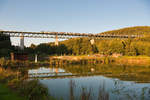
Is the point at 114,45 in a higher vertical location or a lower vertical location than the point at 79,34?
lower

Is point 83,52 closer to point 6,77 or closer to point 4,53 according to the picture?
point 4,53

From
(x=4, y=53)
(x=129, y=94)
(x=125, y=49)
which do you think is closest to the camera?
(x=129, y=94)

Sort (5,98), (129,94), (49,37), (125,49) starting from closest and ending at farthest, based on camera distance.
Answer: (5,98)
(129,94)
(125,49)
(49,37)

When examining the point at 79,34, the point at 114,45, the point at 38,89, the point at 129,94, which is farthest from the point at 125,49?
the point at 38,89

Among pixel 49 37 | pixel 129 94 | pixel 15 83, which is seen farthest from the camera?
pixel 49 37

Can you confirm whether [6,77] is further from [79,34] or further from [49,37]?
[79,34]

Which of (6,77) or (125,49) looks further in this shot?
(125,49)

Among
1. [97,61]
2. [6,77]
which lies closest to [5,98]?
[6,77]

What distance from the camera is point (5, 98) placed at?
687cm

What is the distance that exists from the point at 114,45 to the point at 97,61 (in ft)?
50.8

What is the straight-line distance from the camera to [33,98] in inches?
293

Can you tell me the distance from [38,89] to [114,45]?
129ft

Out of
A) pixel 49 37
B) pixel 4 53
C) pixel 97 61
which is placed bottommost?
pixel 97 61

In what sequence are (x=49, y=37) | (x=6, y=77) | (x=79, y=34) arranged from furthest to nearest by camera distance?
1. (x=79, y=34)
2. (x=49, y=37)
3. (x=6, y=77)
